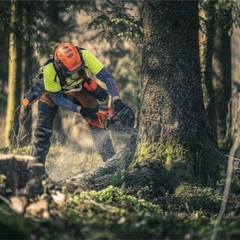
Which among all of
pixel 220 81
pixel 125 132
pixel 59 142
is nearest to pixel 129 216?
pixel 125 132

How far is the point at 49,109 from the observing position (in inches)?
495

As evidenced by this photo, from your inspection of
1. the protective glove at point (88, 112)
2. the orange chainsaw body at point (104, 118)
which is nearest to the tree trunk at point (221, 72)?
the orange chainsaw body at point (104, 118)

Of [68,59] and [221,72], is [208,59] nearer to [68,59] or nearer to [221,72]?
[221,72]

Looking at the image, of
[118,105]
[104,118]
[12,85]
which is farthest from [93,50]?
[118,105]

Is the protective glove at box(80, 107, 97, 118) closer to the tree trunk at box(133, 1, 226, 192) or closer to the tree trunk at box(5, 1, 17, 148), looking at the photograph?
the tree trunk at box(133, 1, 226, 192)

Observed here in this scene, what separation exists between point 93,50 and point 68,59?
1040 centimetres

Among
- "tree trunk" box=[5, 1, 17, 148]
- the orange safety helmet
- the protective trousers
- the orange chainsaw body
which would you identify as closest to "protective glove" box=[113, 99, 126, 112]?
the orange chainsaw body

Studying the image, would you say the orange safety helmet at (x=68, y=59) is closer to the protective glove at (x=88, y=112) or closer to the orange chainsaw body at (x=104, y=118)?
the protective glove at (x=88, y=112)

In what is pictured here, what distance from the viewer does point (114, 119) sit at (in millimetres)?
12320

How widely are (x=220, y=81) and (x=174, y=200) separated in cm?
785

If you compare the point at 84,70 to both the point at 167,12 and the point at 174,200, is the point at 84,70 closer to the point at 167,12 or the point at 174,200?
the point at 167,12

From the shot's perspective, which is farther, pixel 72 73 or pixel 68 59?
pixel 72 73

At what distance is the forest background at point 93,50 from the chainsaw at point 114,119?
52 cm

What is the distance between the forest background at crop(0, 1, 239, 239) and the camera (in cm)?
1475
